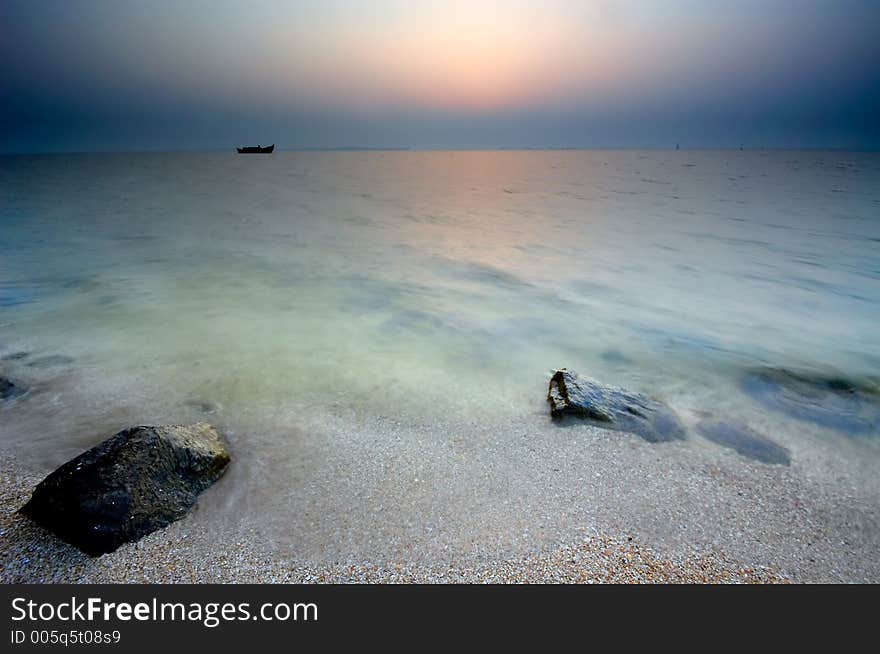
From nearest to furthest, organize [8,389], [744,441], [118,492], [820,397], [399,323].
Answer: [118,492] < [744,441] < [8,389] < [820,397] < [399,323]

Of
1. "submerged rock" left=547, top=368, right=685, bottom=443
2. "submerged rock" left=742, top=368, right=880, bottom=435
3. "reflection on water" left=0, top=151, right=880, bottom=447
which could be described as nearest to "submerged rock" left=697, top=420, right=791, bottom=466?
"submerged rock" left=547, top=368, right=685, bottom=443

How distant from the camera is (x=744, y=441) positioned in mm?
4270

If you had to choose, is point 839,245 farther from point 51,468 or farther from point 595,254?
point 51,468

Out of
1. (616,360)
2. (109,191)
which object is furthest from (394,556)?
(109,191)

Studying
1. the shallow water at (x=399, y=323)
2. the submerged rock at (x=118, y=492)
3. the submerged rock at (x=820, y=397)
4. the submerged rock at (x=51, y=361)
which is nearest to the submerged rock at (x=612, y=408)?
the shallow water at (x=399, y=323)

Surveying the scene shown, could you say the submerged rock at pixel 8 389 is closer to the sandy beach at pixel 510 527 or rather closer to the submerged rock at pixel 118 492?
the sandy beach at pixel 510 527

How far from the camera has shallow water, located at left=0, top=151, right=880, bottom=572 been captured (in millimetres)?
4656

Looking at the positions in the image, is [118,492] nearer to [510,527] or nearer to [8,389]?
[510,527]

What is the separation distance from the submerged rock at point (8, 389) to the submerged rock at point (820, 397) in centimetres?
805

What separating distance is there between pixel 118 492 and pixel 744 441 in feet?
16.5

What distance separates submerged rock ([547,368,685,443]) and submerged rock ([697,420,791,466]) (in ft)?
0.90

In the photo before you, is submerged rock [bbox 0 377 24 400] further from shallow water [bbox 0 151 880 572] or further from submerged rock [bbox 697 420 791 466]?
submerged rock [bbox 697 420 791 466]

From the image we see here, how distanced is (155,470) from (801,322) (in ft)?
32.2

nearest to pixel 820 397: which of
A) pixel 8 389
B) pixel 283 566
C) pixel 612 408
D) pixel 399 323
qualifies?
pixel 612 408
